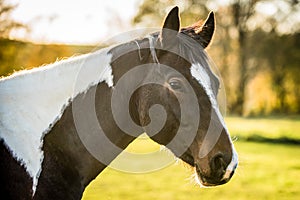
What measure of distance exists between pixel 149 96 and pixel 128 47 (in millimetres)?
364

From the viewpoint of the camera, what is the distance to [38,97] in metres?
2.96

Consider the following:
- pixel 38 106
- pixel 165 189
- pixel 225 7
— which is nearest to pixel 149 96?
pixel 38 106

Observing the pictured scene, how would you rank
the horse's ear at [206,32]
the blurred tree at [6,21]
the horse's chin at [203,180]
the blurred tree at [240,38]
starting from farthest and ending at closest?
the blurred tree at [240,38], the blurred tree at [6,21], the horse's ear at [206,32], the horse's chin at [203,180]

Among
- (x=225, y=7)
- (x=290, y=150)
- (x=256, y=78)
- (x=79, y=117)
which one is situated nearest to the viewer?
(x=79, y=117)

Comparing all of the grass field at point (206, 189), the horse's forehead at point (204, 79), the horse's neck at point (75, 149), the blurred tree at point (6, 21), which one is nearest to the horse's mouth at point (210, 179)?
the horse's forehead at point (204, 79)

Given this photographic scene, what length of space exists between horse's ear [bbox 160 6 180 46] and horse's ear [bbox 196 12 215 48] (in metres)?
0.25

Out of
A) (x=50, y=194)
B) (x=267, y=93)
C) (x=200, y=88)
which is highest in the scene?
(x=200, y=88)

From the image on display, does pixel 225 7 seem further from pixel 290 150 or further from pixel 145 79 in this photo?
pixel 145 79

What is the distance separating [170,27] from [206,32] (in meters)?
0.38

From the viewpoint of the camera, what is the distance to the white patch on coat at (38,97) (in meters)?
2.83

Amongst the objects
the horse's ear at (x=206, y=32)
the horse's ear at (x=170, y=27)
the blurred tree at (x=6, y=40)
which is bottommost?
the blurred tree at (x=6, y=40)

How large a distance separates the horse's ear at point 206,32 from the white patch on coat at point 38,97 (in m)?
0.63

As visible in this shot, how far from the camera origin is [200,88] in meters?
2.84

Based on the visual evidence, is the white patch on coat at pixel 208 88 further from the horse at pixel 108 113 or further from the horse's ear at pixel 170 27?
the horse's ear at pixel 170 27
